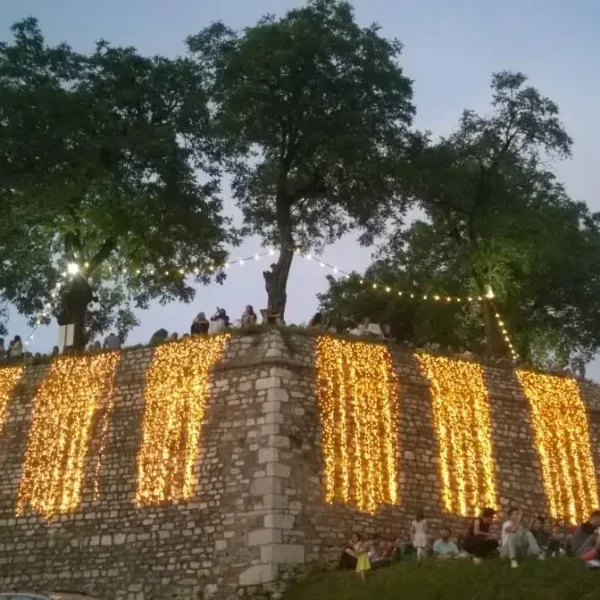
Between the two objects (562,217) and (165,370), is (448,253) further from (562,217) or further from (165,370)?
(165,370)

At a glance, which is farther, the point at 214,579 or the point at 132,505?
the point at 132,505

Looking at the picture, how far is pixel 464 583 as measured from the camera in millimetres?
13852

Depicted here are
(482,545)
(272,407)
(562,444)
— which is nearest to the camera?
(482,545)

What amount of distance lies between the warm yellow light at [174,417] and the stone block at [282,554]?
2.06 meters

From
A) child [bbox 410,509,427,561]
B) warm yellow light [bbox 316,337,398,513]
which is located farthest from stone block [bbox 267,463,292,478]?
child [bbox 410,509,427,561]

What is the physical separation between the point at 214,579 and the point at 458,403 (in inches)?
260

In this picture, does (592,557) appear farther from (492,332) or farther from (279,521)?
(492,332)

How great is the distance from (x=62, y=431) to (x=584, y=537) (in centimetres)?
1074

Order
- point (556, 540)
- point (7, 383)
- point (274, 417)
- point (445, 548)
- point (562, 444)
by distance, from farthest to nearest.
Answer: point (562, 444) → point (7, 383) → point (274, 417) → point (556, 540) → point (445, 548)

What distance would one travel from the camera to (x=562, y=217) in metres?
26.1

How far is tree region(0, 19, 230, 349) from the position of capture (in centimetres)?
2264

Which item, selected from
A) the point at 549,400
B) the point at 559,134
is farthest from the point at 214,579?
the point at 559,134

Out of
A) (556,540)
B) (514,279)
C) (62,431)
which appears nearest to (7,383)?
(62,431)

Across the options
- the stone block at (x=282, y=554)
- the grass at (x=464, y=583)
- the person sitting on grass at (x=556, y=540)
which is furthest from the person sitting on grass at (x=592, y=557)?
the stone block at (x=282, y=554)
